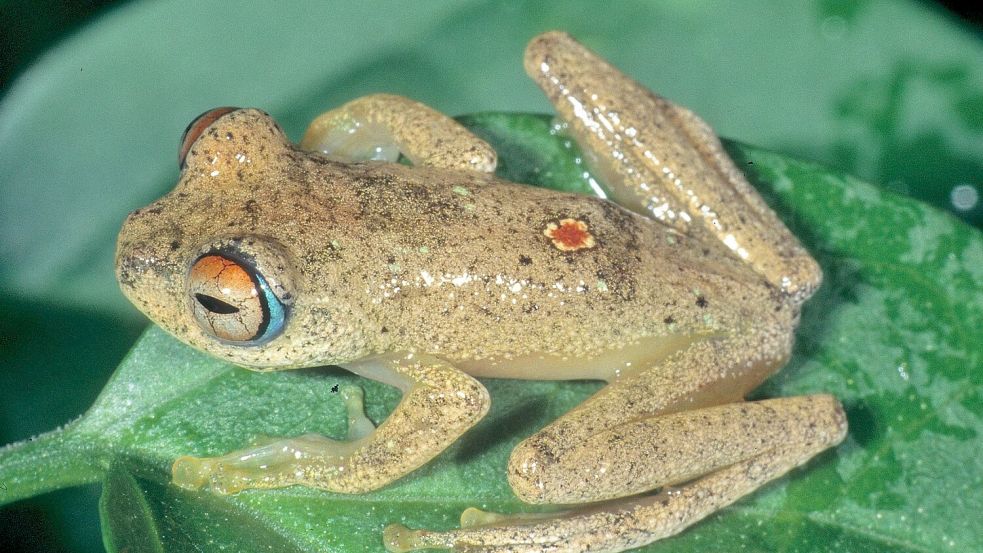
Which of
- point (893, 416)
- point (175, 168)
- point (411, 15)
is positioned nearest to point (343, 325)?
point (893, 416)

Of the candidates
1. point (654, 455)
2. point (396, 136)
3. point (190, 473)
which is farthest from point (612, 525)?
point (396, 136)

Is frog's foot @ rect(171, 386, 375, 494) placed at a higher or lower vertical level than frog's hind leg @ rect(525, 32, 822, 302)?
lower

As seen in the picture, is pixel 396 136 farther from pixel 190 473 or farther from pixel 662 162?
pixel 190 473

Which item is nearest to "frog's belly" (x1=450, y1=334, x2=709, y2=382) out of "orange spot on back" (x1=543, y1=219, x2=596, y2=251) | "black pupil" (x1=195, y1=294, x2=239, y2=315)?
"orange spot on back" (x1=543, y1=219, x2=596, y2=251)

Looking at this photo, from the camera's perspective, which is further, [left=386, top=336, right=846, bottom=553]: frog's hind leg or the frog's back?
the frog's back

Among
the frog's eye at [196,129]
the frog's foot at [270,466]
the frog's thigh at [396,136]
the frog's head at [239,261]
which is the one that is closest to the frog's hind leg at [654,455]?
the frog's foot at [270,466]

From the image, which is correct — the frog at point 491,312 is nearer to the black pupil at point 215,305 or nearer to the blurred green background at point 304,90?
the black pupil at point 215,305

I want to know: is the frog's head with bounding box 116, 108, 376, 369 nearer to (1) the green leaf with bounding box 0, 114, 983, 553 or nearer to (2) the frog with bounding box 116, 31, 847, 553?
(2) the frog with bounding box 116, 31, 847, 553
